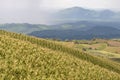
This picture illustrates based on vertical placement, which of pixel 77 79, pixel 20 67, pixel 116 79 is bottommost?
pixel 116 79

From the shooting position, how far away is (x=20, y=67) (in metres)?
44.0

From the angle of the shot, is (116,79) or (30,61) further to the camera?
(116,79)

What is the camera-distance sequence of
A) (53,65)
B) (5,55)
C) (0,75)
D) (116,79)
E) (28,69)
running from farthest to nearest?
1. (116,79)
2. (53,65)
3. (5,55)
4. (28,69)
5. (0,75)

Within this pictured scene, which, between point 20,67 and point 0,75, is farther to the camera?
point 20,67

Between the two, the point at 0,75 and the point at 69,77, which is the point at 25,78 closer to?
the point at 0,75

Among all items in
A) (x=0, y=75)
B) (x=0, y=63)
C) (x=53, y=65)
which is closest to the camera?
(x=0, y=75)

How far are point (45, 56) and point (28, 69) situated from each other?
55.5 feet

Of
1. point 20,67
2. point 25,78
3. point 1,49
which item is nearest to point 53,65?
point 1,49

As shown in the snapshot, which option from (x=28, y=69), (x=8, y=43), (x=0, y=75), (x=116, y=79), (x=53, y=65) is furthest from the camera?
(x=116, y=79)

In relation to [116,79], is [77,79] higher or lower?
higher

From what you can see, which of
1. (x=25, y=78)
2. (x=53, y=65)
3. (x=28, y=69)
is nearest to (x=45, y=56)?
(x=53, y=65)

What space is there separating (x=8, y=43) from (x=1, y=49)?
29.7 ft

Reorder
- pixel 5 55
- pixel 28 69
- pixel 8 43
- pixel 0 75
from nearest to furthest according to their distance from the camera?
pixel 0 75 → pixel 28 69 → pixel 5 55 → pixel 8 43

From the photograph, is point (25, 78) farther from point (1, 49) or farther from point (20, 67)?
point (1, 49)
